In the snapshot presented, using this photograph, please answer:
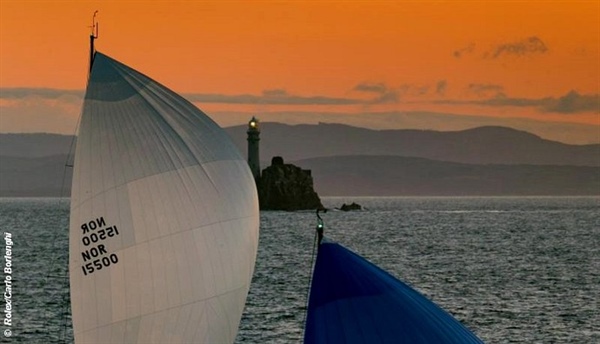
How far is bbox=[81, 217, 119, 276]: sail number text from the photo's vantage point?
896 inches

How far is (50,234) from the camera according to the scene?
146000mm

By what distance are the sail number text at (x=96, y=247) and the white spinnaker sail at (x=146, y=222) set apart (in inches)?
0.7

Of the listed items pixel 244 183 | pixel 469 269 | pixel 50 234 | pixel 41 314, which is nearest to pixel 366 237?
pixel 50 234

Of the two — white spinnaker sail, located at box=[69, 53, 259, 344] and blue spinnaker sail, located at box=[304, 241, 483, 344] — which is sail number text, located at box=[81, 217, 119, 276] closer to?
white spinnaker sail, located at box=[69, 53, 259, 344]

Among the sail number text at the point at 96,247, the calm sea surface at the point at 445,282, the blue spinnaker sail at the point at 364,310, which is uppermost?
the sail number text at the point at 96,247

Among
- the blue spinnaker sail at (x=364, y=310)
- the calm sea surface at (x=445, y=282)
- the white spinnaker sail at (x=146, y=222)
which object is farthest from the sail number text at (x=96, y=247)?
the calm sea surface at (x=445, y=282)

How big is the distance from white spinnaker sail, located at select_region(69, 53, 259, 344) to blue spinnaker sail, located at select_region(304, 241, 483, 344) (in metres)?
3.08

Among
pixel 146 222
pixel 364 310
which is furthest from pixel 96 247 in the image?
pixel 364 310

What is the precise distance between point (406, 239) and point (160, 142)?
112609mm

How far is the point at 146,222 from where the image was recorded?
23406mm

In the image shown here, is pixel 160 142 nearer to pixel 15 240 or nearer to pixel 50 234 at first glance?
pixel 15 240

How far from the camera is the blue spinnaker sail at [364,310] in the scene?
69.1 feet

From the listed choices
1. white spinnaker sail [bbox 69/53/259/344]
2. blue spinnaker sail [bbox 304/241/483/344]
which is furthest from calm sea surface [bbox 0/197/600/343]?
blue spinnaker sail [bbox 304/241/483/344]

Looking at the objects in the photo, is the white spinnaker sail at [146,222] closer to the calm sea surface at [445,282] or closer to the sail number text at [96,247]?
the sail number text at [96,247]
